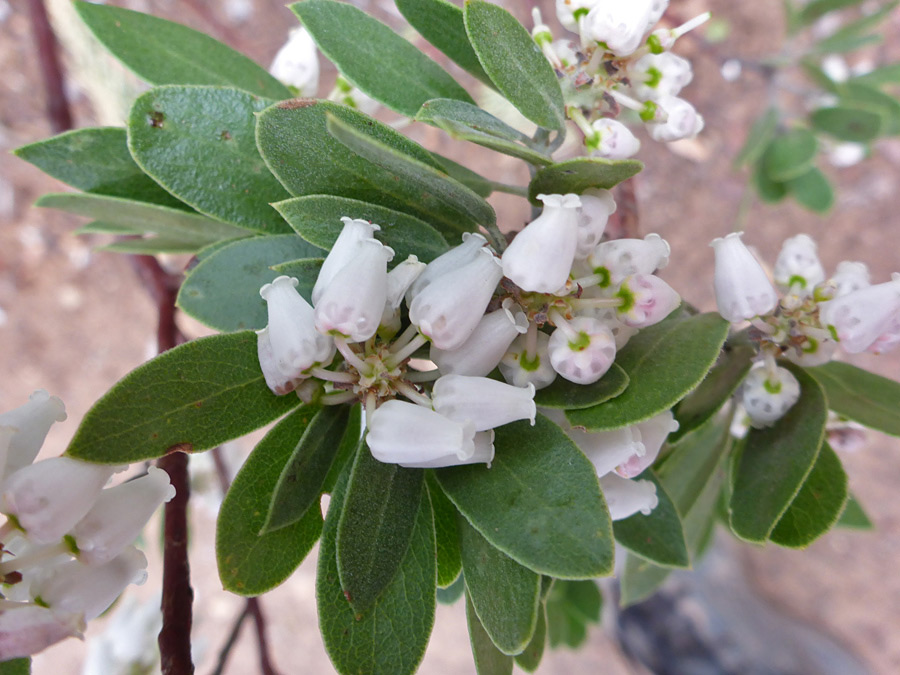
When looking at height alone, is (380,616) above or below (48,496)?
below

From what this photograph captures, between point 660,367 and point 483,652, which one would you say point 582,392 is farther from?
point 483,652

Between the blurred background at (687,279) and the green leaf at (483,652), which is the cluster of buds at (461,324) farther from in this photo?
the blurred background at (687,279)

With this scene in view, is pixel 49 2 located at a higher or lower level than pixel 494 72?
lower

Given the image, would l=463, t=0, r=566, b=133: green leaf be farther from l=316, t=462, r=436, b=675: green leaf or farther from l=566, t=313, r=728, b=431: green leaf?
l=316, t=462, r=436, b=675: green leaf

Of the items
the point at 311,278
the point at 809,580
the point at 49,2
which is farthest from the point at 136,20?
the point at 809,580

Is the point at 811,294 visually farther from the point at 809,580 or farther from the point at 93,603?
the point at 809,580

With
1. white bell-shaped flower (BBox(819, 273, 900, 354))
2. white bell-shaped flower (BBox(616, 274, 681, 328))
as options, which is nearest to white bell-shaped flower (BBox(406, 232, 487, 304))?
white bell-shaped flower (BBox(616, 274, 681, 328))

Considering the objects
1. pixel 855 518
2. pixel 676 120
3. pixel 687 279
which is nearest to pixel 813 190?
pixel 687 279
